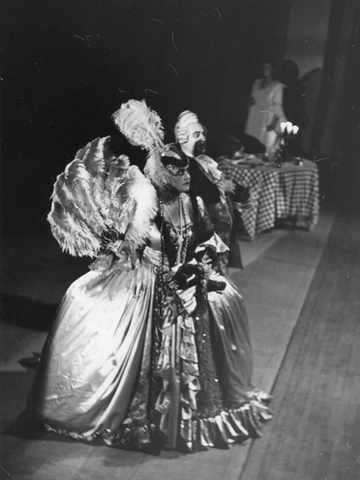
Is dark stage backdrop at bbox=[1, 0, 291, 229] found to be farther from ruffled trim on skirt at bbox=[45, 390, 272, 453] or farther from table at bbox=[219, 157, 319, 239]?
ruffled trim on skirt at bbox=[45, 390, 272, 453]

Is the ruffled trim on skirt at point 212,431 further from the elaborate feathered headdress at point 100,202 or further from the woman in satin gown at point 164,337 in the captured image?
the elaborate feathered headdress at point 100,202

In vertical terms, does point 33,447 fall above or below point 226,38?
below

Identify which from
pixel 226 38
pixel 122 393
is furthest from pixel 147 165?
pixel 122 393

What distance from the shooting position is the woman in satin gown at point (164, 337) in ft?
4.51

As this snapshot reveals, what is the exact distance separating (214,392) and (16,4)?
112cm

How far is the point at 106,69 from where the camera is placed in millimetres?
1383

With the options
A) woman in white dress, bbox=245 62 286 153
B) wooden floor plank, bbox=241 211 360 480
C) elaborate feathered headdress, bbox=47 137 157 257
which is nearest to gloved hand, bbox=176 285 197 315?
elaborate feathered headdress, bbox=47 137 157 257

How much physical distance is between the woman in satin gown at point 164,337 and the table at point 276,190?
0.11 m

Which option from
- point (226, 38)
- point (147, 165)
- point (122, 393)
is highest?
point (226, 38)

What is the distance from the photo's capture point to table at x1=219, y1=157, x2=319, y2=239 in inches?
52.2

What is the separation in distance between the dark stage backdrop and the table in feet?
0.32

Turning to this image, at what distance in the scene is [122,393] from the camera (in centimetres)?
145

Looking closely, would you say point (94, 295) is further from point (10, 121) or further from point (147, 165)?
point (10, 121)

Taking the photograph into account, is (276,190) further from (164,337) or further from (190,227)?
(164,337)
